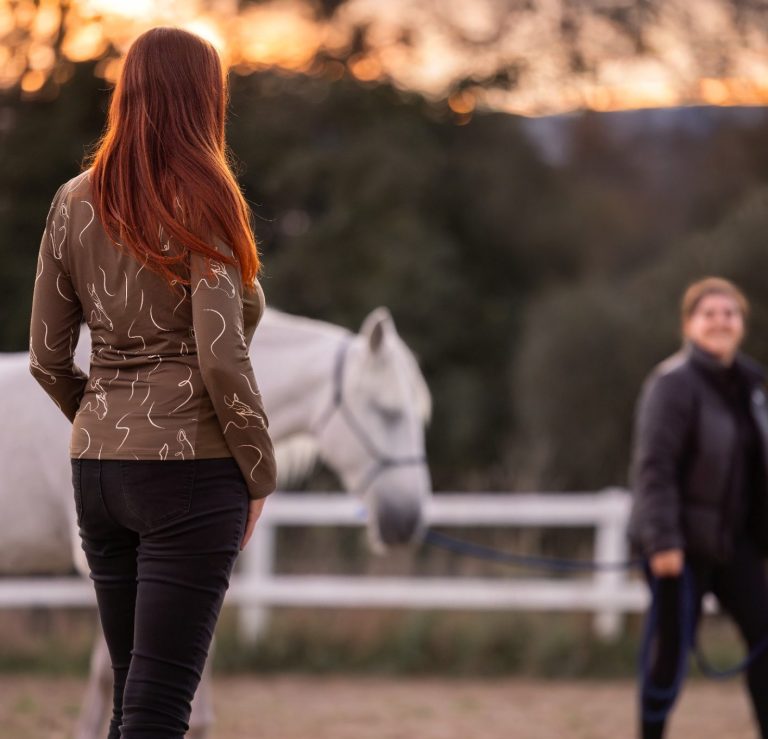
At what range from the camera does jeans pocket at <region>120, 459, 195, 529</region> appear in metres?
1.97

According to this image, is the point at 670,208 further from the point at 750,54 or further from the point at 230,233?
the point at 230,233

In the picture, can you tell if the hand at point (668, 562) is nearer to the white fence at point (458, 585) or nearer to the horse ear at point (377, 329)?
the horse ear at point (377, 329)

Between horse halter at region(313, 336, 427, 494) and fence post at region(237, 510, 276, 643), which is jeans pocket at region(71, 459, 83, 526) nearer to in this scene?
horse halter at region(313, 336, 427, 494)

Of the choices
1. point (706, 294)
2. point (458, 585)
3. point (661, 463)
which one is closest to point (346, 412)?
point (661, 463)

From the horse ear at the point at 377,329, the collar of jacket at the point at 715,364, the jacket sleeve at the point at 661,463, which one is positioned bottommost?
the jacket sleeve at the point at 661,463

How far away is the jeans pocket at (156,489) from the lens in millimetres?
1973

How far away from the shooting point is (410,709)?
225 inches

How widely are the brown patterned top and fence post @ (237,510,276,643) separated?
16.0 feet

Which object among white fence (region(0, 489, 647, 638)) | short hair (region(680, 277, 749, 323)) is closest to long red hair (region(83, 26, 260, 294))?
short hair (region(680, 277, 749, 323))

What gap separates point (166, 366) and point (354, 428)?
2.35 m

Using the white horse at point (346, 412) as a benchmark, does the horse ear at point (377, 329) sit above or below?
above

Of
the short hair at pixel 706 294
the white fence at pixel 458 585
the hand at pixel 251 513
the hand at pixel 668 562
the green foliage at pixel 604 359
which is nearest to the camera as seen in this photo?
the hand at pixel 251 513

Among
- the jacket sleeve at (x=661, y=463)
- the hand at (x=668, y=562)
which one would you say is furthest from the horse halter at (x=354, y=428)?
the hand at (x=668, y=562)

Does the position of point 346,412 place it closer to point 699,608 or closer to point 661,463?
point 661,463
